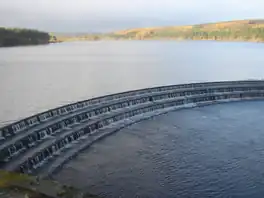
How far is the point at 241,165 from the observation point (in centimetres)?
1143

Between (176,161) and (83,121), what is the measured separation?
17.9 feet

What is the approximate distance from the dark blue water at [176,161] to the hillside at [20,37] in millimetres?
68063

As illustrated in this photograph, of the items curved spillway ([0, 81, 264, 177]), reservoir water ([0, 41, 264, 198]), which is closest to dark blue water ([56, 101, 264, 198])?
reservoir water ([0, 41, 264, 198])

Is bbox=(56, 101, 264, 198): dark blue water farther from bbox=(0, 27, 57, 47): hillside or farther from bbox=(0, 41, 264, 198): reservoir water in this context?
bbox=(0, 27, 57, 47): hillside

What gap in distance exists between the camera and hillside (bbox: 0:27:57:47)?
3071 inches

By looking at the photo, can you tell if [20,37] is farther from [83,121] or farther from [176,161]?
[176,161]

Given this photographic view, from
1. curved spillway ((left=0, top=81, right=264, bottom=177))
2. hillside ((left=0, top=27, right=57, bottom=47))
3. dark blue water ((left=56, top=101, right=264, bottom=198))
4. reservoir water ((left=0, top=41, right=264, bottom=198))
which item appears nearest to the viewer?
dark blue water ((left=56, top=101, right=264, bottom=198))

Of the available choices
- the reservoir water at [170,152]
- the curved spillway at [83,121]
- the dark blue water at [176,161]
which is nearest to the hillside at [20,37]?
the reservoir water at [170,152]

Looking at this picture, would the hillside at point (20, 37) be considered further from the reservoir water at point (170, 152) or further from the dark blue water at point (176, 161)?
the dark blue water at point (176, 161)

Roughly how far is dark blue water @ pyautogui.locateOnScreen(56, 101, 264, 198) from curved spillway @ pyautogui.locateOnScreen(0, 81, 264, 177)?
73 centimetres

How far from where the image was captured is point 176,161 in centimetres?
1169

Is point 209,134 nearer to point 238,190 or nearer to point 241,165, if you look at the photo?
point 241,165

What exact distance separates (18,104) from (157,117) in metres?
7.73

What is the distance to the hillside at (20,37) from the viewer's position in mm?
78000
